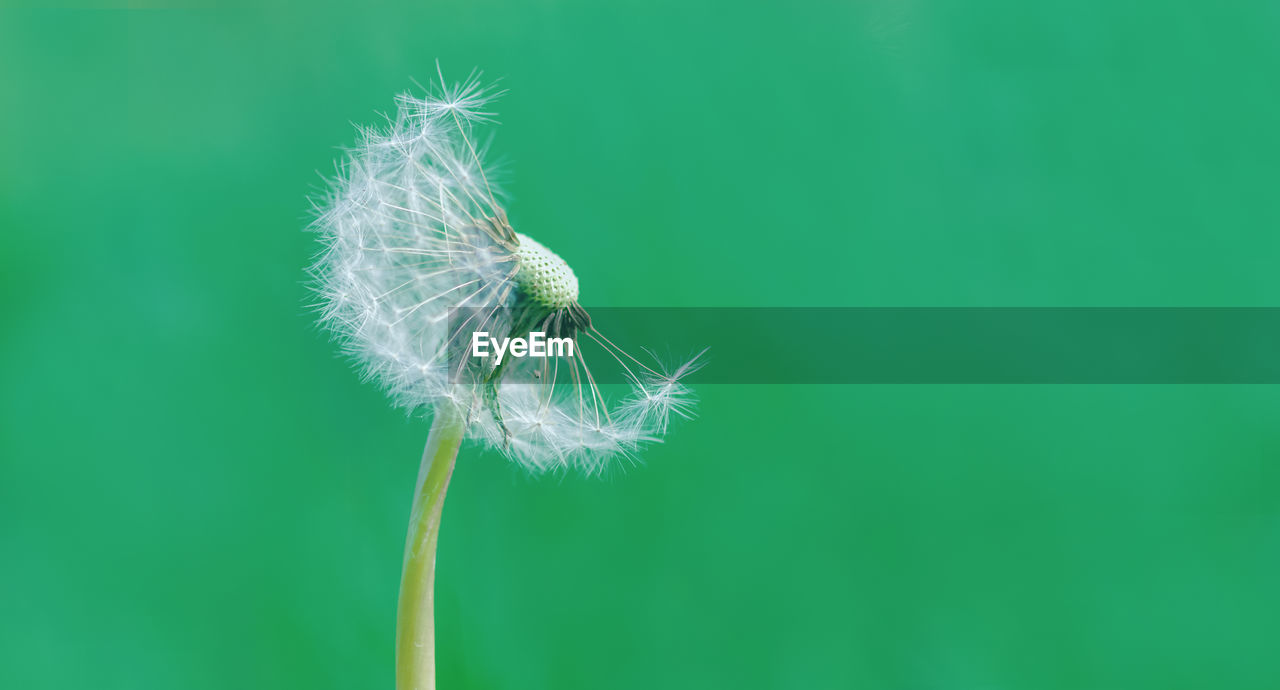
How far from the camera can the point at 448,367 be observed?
2.69ft

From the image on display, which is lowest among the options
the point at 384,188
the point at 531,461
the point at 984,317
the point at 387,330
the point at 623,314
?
the point at 531,461

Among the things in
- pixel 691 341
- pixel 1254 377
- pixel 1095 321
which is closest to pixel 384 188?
pixel 691 341

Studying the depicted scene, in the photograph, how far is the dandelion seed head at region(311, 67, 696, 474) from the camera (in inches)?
32.2

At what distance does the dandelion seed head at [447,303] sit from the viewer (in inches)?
32.2

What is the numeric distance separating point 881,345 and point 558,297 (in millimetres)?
754

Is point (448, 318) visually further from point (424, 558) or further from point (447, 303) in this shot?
point (424, 558)

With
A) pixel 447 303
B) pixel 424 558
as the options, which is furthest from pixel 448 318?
pixel 424 558

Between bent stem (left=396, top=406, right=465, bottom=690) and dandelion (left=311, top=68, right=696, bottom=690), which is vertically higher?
dandelion (left=311, top=68, right=696, bottom=690)

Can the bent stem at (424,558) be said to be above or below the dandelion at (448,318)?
below

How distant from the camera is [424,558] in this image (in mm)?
759

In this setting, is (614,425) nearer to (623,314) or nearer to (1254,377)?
(623,314)

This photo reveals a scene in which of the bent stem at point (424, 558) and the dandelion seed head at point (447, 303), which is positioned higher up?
the dandelion seed head at point (447, 303)

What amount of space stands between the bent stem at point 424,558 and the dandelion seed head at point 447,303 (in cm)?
4

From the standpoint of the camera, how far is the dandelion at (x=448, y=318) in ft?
2.53
